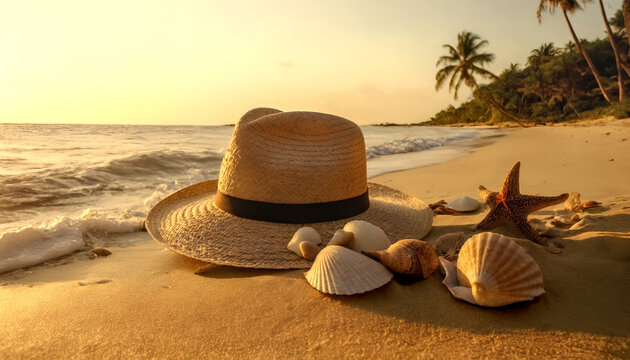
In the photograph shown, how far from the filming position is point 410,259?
5.32 ft

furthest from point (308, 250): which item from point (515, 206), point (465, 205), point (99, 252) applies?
point (465, 205)

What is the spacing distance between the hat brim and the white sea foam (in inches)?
29.3

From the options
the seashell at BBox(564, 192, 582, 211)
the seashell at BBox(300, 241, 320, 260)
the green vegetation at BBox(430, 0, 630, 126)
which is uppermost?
the green vegetation at BBox(430, 0, 630, 126)

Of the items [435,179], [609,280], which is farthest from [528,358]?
[435,179]

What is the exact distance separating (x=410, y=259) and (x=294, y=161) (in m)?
1.02

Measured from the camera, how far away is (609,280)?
5.17 feet

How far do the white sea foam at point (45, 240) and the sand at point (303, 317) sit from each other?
0.52 meters

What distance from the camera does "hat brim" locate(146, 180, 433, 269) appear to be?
6.72 feet

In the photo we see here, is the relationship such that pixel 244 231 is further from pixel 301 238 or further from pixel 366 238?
pixel 366 238

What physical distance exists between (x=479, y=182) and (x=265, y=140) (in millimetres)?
3720

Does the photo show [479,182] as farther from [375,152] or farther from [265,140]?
[375,152]

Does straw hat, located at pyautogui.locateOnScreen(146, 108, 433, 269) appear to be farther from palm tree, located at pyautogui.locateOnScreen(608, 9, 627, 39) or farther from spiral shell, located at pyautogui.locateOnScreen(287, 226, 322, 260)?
palm tree, located at pyautogui.locateOnScreen(608, 9, 627, 39)

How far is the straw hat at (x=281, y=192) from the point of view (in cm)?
224

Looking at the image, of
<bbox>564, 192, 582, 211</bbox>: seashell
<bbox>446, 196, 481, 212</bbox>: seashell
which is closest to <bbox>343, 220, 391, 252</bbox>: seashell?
<bbox>446, 196, 481, 212</bbox>: seashell
